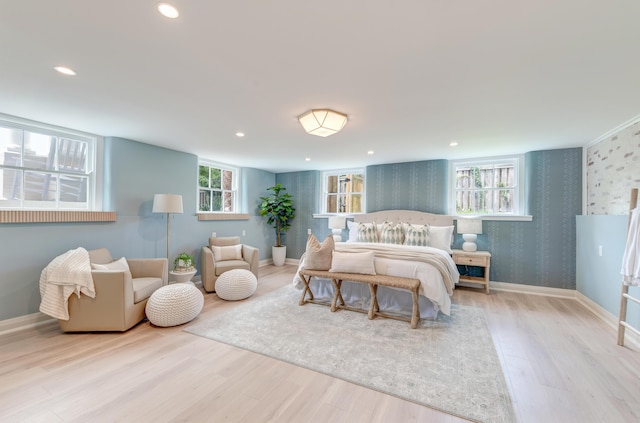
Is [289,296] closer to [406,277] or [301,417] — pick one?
[406,277]

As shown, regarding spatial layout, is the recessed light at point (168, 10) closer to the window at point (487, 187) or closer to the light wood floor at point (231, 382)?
the light wood floor at point (231, 382)

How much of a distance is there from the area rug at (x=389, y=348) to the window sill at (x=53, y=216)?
193 cm

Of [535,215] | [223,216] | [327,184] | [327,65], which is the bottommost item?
[223,216]

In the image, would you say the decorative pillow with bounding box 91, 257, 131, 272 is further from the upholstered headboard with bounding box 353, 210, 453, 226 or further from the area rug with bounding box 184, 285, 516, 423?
the upholstered headboard with bounding box 353, 210, 453, 226

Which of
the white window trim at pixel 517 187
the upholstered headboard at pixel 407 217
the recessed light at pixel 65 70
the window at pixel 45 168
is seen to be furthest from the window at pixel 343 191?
the recessed light at pixel 65 70

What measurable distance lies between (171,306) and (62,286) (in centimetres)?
101

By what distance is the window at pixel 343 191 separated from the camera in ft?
19.5

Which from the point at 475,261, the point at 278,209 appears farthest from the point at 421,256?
the point at 278,209

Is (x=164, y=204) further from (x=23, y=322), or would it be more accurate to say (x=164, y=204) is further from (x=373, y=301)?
(x=373, y=301)

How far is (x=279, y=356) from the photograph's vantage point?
231cm

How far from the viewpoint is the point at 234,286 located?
3658mm

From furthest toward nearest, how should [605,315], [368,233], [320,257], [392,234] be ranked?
[368,233]
[392,234]
[320,257]
[605,315]

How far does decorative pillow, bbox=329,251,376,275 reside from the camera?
10.8 ft

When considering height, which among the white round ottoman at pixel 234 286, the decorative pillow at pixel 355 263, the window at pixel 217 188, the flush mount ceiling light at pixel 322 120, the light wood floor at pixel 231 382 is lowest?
the light wood floor at pixel 231 382
